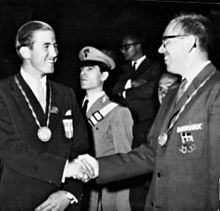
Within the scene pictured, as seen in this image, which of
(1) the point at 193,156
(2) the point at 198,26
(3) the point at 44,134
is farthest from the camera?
(2) the point at 198,26

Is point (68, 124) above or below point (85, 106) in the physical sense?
below

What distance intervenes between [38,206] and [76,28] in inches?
43.5

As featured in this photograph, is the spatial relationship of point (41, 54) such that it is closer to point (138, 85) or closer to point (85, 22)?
point (85, 22)

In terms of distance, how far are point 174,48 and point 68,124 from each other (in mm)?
799

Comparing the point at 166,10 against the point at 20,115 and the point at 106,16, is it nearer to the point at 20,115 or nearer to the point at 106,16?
the point at 106,16

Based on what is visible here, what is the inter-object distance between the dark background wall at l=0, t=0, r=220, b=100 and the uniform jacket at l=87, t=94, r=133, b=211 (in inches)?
10.5

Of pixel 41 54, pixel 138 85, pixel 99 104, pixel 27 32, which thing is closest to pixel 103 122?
pixel 99 104

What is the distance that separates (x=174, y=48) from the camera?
252cm

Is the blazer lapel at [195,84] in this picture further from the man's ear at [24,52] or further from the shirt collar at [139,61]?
the man's ear at [24,52]

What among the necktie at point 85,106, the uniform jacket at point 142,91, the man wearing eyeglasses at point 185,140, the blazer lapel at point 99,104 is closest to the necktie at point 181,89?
the man wearing eyeglasses at point 185,140

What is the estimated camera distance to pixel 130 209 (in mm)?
2516

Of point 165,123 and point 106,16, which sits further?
point 106,16

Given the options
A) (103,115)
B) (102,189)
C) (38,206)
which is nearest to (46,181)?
(38,206)

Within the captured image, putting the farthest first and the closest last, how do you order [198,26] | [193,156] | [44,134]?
1. [198,26]
2. [44,134]
3. [193,156]
